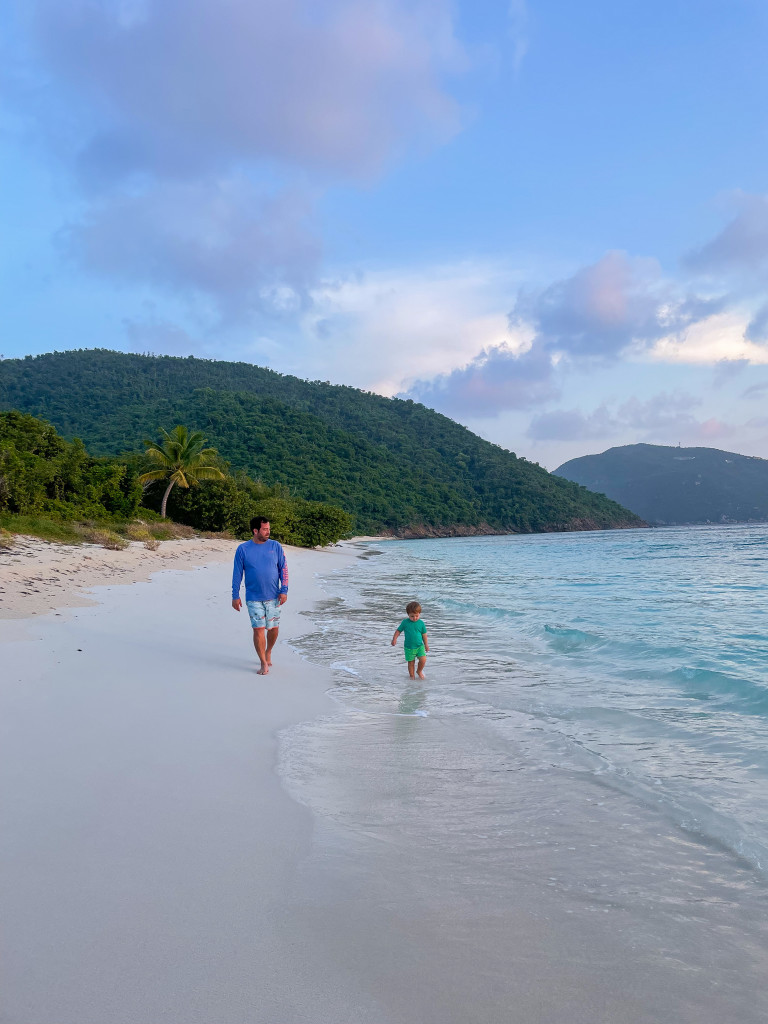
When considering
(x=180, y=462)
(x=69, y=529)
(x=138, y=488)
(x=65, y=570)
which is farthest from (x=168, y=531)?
(x=65, y=570)

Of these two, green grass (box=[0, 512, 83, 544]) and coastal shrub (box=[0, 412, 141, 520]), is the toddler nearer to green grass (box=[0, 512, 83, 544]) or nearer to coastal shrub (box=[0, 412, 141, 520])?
green grass (box=[0, 512, 83, 544])

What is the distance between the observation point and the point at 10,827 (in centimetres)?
329

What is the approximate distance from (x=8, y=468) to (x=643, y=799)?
26485 millimetres

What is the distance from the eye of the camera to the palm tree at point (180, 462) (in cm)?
4081

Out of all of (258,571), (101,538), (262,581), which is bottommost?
(262,581)

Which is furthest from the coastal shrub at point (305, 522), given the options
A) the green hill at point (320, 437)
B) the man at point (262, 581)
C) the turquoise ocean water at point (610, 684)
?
the man at point (262, 581)

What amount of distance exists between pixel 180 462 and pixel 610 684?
37082 millimetres

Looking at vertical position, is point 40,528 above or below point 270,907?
above

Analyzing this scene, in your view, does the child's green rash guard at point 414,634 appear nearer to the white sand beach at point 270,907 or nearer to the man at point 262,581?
the man at point 262,581

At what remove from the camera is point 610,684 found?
7.91 m

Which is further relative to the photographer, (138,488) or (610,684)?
(138,488)

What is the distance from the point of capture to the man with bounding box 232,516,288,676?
315 inches

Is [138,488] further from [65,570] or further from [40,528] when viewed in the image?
[65,570]

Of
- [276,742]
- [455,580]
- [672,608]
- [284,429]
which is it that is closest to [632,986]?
[276,742]
